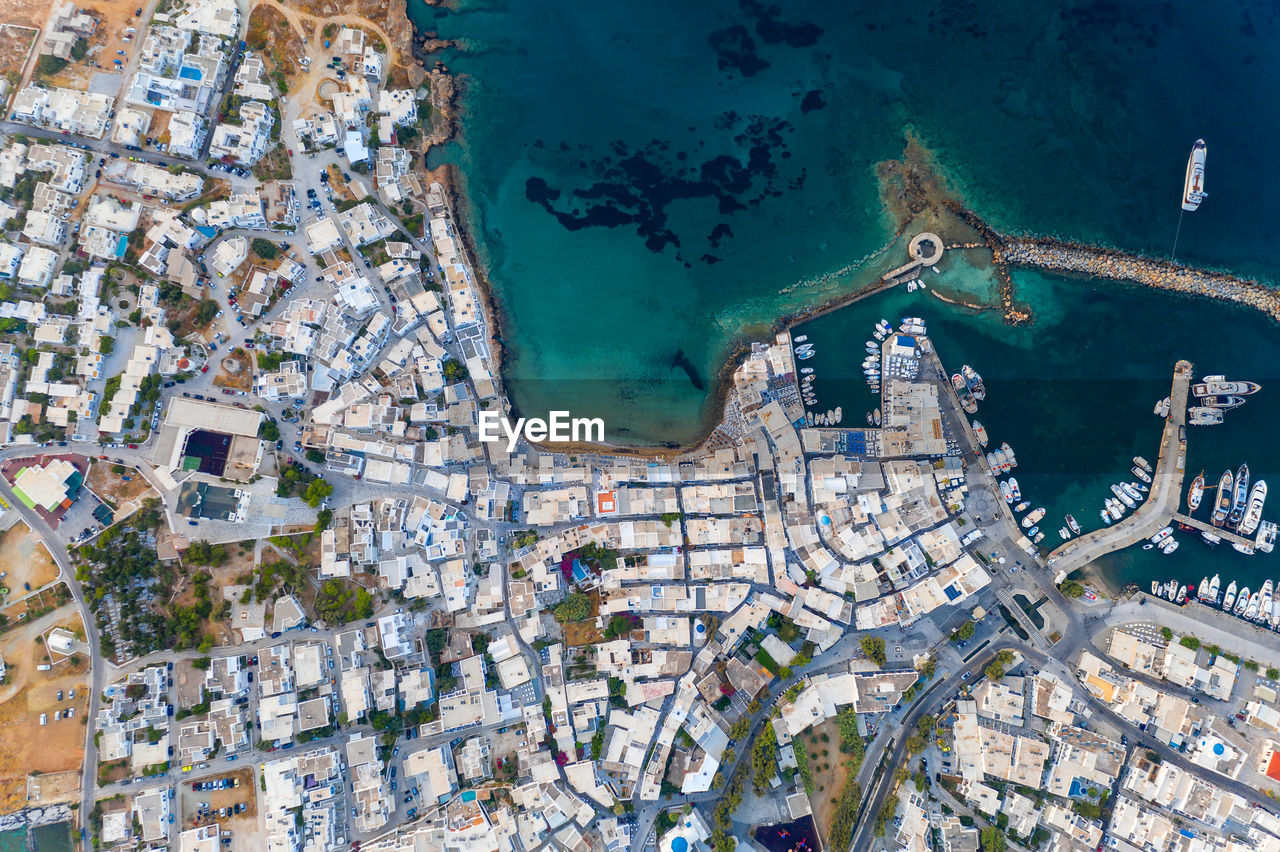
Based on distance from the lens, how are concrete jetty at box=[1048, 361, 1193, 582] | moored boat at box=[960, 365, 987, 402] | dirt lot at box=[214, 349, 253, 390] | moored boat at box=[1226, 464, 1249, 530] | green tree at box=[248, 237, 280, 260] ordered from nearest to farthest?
dirt lot at box=[214, 349, 253, 390], green tree at box=[248, 237, 280, 260], moored boat at box=[1226, 464, 1249, 530], concrete jetty at box=[1048, 361, 1193, 582], moored boat at box=[960, 365, 987, 402]

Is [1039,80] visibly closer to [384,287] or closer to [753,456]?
[753,456]

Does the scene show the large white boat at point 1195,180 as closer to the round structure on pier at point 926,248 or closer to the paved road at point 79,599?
the round structure on pier at point 926,248

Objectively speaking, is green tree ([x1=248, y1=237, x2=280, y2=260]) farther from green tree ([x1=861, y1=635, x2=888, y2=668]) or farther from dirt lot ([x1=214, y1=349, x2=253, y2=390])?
green tree ([x1=861, y1=635, x2=888, y2=668])

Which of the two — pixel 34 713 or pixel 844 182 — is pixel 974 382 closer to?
pixel 844 182

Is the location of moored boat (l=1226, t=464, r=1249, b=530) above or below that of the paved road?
above

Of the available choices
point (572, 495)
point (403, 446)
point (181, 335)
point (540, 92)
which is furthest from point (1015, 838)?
point (181, 335)

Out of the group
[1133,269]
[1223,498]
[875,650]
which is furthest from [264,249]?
[1223,498]

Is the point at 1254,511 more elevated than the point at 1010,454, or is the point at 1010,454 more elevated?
the point at 1010,454

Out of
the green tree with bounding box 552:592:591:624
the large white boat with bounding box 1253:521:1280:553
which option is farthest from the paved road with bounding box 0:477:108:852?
the large white boat with bounding box 1253:521:1280:553
